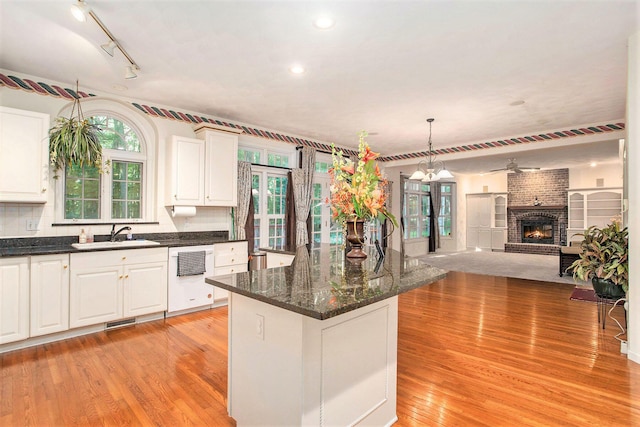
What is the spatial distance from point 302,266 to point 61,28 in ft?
8.91

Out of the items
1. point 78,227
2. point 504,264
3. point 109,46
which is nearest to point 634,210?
point 109,46

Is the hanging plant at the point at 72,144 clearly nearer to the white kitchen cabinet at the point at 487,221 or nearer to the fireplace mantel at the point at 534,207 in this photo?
the white kitchen cabinet at the point at 487,221

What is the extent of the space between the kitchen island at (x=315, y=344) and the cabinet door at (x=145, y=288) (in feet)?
7.98

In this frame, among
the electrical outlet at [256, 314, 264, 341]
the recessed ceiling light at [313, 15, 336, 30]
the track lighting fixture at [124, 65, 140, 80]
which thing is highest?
the recessed ceiling light at [313, 15, 336, 30]

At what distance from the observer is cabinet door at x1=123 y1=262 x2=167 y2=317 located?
12.5ft

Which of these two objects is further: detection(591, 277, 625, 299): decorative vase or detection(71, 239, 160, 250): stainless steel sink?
detection(71, 239, 160, 250): stainless steel sink

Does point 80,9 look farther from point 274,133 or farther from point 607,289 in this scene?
point 607,289

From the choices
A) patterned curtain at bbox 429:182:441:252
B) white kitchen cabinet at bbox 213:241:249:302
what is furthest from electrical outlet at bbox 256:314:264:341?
patterned curtain at bbox 429:182:441:252

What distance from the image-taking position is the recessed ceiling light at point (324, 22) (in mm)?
2493

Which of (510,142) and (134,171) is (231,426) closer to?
(134,171)

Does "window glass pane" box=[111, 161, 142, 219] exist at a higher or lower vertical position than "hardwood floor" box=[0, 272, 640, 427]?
higher

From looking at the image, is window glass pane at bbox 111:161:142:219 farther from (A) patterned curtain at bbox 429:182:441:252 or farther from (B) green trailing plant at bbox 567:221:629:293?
(A) patterned curtain at bbox 429:182:441:252

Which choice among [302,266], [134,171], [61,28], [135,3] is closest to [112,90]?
[134,171]

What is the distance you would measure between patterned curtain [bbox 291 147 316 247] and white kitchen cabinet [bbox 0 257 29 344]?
146 inches
